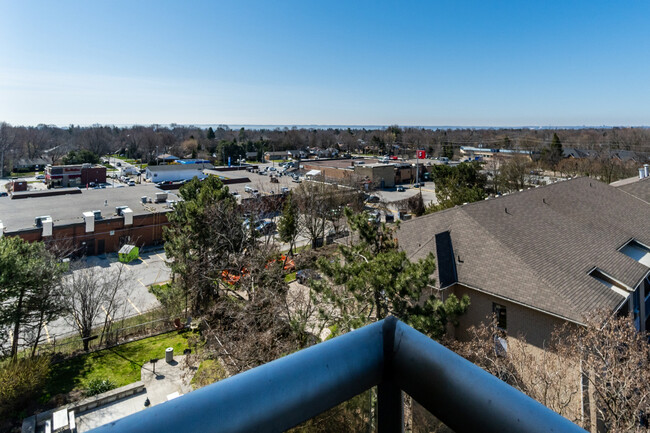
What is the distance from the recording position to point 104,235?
30.4 metres

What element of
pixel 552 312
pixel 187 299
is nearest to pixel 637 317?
pixel 552 312

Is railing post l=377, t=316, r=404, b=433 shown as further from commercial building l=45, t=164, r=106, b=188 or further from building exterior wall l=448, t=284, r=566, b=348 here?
commercial building l=45, t=164, r=106, b=188

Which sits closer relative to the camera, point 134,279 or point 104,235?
point 134,279

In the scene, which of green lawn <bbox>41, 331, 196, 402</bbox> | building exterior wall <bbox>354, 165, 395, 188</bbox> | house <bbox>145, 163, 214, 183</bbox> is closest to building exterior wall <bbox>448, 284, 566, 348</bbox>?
green lawn <bbox>41, 331, 196, 402</bbox>

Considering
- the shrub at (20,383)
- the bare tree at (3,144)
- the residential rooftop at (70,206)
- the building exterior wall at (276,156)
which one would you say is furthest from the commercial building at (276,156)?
the shrub at (20,383)

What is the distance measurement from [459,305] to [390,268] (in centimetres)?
196

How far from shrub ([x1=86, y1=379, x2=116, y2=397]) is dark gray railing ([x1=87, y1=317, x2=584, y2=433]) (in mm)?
16627

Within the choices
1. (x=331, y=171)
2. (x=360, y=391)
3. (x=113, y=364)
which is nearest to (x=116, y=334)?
(x=113, y=364)

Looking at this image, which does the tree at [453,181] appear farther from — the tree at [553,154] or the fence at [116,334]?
the tree at [553,154]

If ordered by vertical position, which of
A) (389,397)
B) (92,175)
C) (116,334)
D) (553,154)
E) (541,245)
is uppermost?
(553,154)

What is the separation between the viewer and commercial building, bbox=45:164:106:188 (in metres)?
54.6

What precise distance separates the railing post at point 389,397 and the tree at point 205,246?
15.4 metres

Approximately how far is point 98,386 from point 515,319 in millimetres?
15430

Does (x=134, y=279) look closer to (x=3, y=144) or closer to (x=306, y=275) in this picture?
(x=306, y=275)
